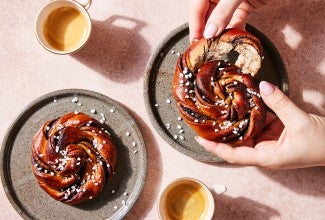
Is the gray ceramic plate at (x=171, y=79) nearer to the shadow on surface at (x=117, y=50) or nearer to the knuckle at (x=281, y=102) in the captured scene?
the shadow on surface at (x=117, y=50)

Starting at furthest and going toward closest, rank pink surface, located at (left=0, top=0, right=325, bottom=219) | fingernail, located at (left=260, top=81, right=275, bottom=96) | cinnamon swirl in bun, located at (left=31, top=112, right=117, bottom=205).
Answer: pink surface, located at (left=0, top=0, right=325, bottom=219) → cinnamon swirl in bun, located at (left=31, top=112, right=117, bottom=205) → fingernail, located at (left=260, top=81, right=275, bottom=96)

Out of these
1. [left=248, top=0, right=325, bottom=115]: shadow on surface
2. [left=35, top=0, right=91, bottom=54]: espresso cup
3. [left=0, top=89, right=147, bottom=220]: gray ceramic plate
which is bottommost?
[left=0, top=89, right=147, bottom=220]: gray ceramic plate

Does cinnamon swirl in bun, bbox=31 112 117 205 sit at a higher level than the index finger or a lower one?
lower

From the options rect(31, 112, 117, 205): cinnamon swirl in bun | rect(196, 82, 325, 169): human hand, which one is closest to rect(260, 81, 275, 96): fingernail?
rect(196, 82, 325, 169): human hand

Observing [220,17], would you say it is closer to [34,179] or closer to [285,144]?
[285,144]

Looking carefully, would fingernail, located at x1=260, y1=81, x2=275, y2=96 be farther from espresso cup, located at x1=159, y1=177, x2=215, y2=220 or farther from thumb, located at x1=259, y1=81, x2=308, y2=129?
espresso cup, located at x1=159, y1=177, x2=215, y2=220

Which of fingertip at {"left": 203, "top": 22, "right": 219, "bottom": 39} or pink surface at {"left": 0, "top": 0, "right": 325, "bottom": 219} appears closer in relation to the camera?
fingertip at {"left": 203, "top": 22, "right": 219, "bottom": 39}
